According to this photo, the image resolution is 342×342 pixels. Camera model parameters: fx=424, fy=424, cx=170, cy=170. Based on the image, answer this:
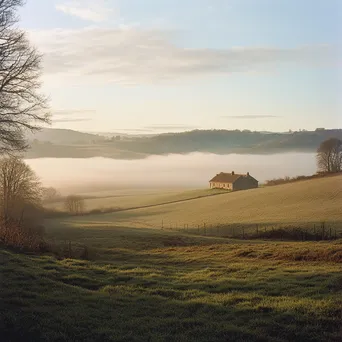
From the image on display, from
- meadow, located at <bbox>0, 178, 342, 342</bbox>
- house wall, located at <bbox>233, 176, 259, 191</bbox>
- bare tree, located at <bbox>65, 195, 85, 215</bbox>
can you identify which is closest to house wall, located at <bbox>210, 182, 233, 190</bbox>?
house wall, located at <bbox>233, 176, 259, 191</bbox>

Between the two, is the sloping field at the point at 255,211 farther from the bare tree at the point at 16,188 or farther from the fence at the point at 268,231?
the bare tree at the point at 16,188

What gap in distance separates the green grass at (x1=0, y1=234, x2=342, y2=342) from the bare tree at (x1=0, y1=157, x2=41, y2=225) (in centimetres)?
3728

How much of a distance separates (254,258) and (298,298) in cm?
942

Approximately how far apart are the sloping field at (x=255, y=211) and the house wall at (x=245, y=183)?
27.3 metres

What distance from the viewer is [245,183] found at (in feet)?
355

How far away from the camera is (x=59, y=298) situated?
10.6m

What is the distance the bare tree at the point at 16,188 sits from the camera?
50.5 metres

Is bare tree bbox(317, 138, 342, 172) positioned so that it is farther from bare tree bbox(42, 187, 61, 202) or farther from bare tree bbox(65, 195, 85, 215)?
bare tree bbox(42, 187, 61, 202)

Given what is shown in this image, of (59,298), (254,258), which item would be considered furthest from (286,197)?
(59,298)

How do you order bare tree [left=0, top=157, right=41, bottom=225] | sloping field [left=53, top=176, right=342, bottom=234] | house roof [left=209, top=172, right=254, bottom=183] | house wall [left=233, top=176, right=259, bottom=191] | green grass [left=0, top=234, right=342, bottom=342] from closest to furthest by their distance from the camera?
green grass [left=0, top=234, right=342, bottom=342] < sloping field [left=53, top=176, right=342, bottom=234] < bare tree [left=0, top=157, right=41, bottom=225] < house wall [left=233, top=176, right=259, bottom=191] < house roof [left=209, top=172, right=254, bottom=183]

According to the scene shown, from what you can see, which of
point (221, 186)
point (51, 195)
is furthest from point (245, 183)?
point (51, 195)

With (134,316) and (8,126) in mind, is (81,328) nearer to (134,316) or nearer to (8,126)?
(134,316)

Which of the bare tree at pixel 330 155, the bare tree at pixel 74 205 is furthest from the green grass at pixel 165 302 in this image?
the bare tree at pixel 330 155

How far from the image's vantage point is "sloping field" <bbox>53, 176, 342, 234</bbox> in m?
50.2
